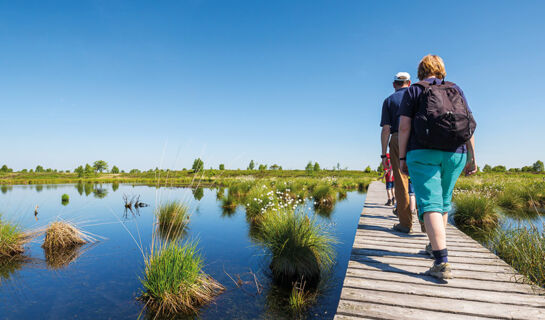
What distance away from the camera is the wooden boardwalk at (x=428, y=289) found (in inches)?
77.6

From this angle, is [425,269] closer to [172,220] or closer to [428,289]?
[428,289]

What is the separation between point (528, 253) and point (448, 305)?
3.07 m

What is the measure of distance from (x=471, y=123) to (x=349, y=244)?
5.38 metres

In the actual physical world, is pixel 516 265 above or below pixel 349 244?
above

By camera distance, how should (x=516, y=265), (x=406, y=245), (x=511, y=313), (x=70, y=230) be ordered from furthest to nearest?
(x=70, y=230)
(x=516, y=265)
(x=406, y=245)
(x=511, y=313)

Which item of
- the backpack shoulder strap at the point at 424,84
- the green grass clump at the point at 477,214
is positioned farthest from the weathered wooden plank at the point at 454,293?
the green grass clump at the point at 477,214

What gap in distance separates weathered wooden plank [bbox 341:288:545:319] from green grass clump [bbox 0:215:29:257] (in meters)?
8.33

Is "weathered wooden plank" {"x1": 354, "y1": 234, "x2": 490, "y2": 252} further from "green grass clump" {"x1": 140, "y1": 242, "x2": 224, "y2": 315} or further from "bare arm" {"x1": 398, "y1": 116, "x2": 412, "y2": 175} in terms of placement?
"green grass clump" {"x1": 140, "y1": 242, "x2": 224, "y2": 315}

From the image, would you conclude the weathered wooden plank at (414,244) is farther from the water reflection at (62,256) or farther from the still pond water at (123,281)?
the water reflection at (62,256)

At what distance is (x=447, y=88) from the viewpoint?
238 centimetres

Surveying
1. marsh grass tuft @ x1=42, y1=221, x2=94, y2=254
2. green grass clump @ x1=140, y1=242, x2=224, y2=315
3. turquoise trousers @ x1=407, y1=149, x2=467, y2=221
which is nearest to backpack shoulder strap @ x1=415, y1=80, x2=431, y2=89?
turquoise trousers @ x1=407, y1=149, x2=467, y2=221

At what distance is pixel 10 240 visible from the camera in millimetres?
6512

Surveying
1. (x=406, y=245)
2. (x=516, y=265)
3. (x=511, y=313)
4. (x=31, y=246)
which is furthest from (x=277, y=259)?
(x=31, y=246)

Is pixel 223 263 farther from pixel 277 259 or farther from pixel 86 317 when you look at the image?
pixel 86 317
